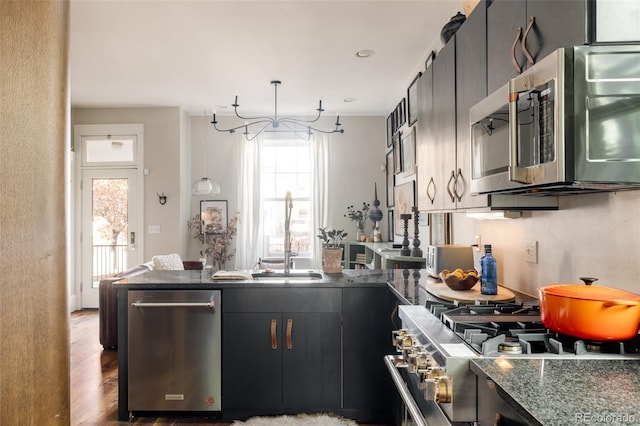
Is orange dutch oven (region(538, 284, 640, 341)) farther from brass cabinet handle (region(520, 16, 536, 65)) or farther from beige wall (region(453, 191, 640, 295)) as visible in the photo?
brass cabinet handle (region(520, 16, 536, 65))

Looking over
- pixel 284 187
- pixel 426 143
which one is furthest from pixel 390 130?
pixel 426 143

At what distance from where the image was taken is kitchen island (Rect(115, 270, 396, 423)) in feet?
8.23

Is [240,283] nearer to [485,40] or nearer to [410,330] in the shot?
[410,330]

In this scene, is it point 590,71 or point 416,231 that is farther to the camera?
point 416,231

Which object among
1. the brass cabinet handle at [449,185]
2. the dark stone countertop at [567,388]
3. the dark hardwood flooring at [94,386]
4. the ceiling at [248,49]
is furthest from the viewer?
the ceiling at [248,49]

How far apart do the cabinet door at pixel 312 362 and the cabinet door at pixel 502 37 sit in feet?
5.14

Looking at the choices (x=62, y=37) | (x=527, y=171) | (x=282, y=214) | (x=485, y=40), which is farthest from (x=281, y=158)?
(x=62, y=37)

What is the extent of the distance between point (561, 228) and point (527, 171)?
26.4 inches

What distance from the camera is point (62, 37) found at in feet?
1.89

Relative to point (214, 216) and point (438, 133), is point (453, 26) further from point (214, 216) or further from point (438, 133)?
point (214, 216)

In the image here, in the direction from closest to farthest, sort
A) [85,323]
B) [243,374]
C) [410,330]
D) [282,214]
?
[410,330]
[243,374]
[85,323]
[282,214]

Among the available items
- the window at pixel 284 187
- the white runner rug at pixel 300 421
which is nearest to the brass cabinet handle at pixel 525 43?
the white runner rug at pixel 300 421

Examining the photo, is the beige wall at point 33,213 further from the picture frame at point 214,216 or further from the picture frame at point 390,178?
the picture frame at point 214,216

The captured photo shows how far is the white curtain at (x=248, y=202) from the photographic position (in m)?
6.35
